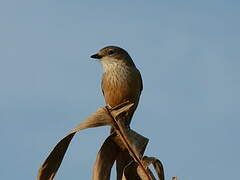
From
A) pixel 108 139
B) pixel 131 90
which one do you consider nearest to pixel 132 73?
pixel 131 90

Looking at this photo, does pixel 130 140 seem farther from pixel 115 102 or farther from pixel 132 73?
pixel 132 73

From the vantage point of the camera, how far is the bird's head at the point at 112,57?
220 inches

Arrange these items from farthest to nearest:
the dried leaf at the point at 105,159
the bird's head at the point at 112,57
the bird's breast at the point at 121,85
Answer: the bird's head at the point at 112,57 → the bird's breast at the point at 121,85 → the dried leaf at the point at 105,159

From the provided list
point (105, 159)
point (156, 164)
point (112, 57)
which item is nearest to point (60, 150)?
point (105, 159)

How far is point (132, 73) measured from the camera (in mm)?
5215

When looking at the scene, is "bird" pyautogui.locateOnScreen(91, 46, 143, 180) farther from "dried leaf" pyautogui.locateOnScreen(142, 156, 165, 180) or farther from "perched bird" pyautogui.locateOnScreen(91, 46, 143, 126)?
"dried leaf" pyautogui.locateOnScreen(142, 156, 165, 180)

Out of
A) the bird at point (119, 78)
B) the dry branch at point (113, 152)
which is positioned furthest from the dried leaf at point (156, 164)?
the bird at point (119, 78)

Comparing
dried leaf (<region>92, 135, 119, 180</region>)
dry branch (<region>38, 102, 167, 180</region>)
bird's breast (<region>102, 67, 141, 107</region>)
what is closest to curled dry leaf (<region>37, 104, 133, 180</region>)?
dry branch (<region>38, 102, 167, 180</region>)

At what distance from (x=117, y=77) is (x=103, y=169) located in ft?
8.49

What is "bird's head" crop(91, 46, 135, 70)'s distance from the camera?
220 inches

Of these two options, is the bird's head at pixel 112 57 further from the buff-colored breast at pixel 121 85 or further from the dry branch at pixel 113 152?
the dry branch at pixel 113 152

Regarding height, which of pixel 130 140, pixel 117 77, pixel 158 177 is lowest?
pixel 158 177

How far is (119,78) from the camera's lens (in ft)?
16.8

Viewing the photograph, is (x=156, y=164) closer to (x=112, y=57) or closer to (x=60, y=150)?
(x=60, y=150)
